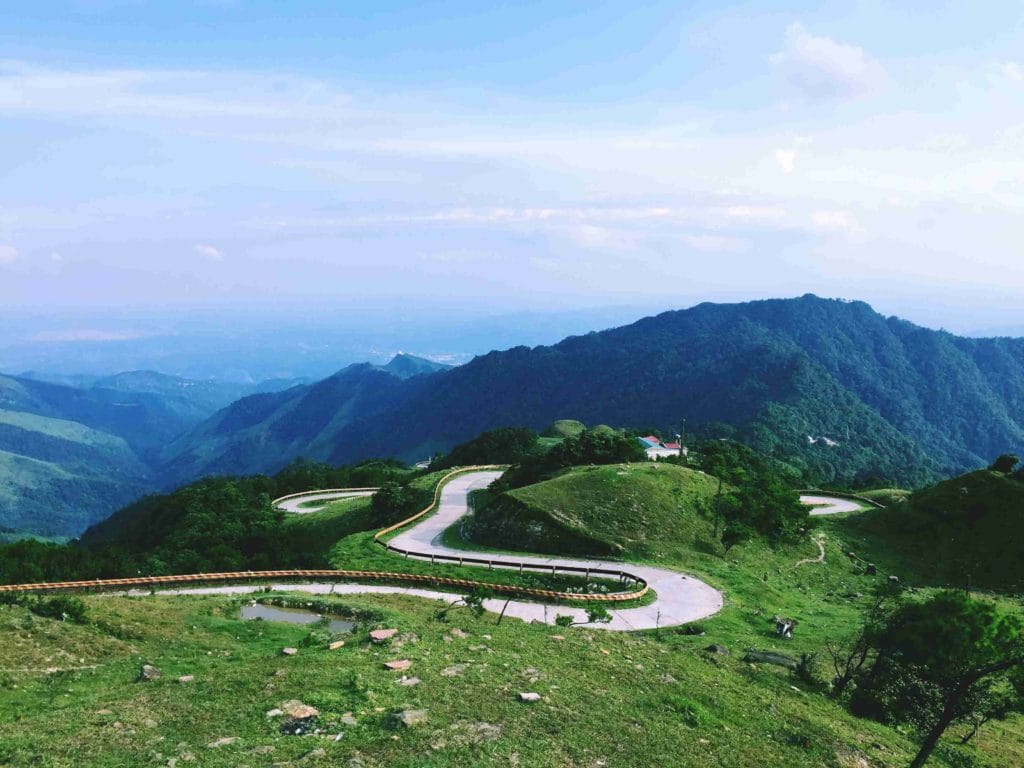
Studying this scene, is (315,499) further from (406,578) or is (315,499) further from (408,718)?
(408,718)

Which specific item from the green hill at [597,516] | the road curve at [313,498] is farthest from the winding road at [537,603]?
the road curve at [313,498]

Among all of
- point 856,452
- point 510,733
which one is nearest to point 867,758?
point 510,733

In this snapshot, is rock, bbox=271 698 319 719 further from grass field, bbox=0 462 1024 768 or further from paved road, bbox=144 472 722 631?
paved road, bbox=144 472 722 631

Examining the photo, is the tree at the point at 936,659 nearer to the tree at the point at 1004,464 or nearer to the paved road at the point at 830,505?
the paved road at the point at 830,505

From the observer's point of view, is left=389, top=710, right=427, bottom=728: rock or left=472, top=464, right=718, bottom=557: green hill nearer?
left=389, top=710, right=427, bottom=728: rock

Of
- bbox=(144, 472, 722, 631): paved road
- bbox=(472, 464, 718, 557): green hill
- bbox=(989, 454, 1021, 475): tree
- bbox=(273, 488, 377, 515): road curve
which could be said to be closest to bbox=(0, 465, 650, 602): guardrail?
bbox=(144, 472, 722, 631): paved road

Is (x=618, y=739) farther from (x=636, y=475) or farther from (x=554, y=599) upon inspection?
(x=636, y=475)

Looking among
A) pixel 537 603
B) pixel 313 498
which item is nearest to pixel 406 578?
pixel 537 603
